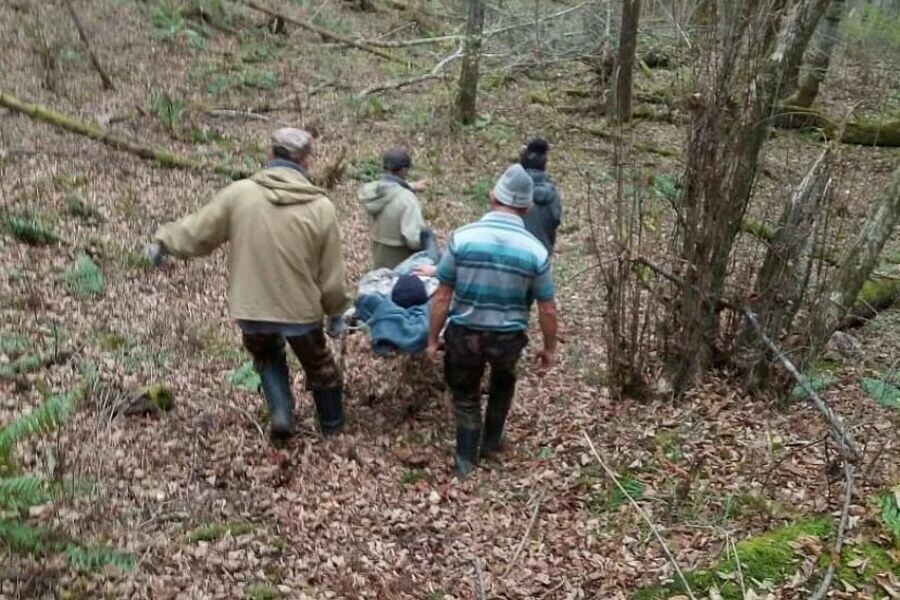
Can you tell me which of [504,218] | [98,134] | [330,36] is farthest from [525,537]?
[330,36]

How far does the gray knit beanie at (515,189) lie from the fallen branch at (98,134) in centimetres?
717

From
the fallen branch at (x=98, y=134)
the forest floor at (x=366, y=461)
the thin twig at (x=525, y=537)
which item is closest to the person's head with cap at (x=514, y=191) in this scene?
the forest floor at (x=366, y=461)

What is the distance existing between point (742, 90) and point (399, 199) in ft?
9.28

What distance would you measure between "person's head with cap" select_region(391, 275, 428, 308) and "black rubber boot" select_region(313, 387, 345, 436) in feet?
2.55

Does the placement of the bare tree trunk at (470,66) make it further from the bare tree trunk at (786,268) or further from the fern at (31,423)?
the fern at (31,423)

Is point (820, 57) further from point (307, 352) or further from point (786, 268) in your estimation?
point (307, 352)

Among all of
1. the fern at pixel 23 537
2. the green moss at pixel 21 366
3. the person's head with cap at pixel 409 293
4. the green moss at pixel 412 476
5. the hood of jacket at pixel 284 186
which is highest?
the hood of jacket at pixel 284 186

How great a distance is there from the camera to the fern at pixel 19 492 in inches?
157

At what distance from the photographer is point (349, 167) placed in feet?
43.8

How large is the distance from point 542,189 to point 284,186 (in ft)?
11.6

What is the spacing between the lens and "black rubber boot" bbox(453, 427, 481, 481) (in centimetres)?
590

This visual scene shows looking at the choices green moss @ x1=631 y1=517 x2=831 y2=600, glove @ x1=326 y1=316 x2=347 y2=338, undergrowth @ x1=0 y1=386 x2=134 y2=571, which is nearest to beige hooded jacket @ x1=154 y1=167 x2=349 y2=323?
glove @ x1=326 y1=316 x2=347 y2=338

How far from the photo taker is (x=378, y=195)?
705cm

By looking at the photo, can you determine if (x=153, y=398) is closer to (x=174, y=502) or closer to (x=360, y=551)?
(x=174, y=502)
